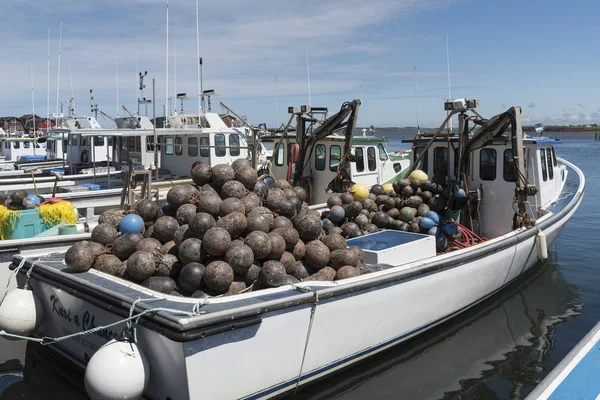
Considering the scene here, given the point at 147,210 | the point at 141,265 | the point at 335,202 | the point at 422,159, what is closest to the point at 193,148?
the point at 422,159

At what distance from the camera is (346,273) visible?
19.6 feet

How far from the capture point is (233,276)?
17.6 feet

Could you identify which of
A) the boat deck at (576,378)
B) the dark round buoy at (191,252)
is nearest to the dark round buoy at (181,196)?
the dark round buoy at (191,252)

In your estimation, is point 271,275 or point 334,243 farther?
point 334,243

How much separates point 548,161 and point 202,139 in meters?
8.82

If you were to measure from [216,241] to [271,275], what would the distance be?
2.18ft

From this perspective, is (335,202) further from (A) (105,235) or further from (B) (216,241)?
(A) (105,235)

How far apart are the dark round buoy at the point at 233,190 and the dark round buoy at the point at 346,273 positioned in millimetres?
1490

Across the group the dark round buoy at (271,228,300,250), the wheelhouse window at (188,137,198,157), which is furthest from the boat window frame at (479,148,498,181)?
the wheelhouse window at (188,137,198,157)

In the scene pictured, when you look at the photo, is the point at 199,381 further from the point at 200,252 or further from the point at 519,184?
the point at 519,184

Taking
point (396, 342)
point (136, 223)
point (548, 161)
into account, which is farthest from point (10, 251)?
point (548, 161)

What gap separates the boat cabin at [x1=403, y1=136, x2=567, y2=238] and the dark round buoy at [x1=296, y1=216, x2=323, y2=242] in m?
4.32

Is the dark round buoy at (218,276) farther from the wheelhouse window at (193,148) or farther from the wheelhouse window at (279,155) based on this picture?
the wheelhouse window at (193,148)

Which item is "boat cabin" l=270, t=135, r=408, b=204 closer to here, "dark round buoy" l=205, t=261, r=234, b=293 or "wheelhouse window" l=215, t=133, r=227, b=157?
"wheelhouse window" l=215, t=133, r=227, b=157
